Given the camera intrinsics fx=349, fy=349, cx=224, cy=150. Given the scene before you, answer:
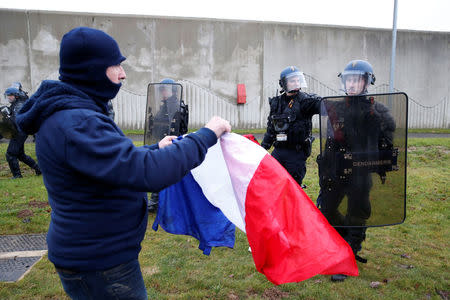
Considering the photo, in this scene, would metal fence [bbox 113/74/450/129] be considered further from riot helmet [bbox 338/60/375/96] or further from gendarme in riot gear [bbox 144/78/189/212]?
riot helmet [bbox 338/60/375/96]

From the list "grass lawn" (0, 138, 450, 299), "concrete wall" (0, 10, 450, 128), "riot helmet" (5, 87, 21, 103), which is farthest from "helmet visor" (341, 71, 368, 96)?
"concrete wall" (0, 10, 450, 128)

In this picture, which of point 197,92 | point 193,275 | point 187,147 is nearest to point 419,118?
point 197,92

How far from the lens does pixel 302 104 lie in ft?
15.4

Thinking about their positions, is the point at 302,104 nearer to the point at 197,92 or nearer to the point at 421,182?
the point at 421,182

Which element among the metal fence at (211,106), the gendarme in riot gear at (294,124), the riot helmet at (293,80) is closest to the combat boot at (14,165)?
the gendarme in riot gear at (294,124)

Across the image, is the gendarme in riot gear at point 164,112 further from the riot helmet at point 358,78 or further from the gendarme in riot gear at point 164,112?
the riot helmet at point 358,78

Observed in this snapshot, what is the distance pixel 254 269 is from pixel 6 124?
753 centimetres

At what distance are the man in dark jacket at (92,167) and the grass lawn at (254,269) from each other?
1.99 metres

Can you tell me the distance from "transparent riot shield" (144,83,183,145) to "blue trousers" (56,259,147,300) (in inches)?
166

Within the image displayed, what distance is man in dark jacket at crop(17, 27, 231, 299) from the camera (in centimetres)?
145

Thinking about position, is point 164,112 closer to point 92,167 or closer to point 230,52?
point 92,167

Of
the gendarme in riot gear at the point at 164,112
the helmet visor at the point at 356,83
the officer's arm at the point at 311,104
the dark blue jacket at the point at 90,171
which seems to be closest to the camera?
the dark blue jacket at the point at 90,171

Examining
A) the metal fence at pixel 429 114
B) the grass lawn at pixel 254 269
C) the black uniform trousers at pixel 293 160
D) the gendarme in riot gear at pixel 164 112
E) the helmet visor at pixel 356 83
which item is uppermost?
the helmet visor at pixel 356 83

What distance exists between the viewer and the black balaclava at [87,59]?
158 centimetres
